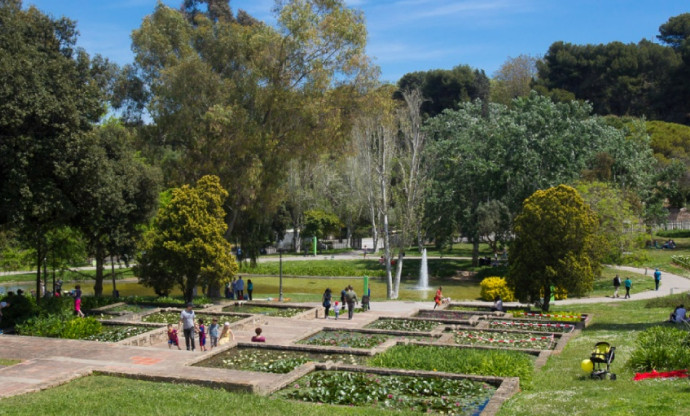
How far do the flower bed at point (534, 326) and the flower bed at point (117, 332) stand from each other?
12005 millimetres

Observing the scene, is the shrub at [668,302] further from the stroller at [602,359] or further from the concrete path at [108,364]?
the concrete path at [108,364]

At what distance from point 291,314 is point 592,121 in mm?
28288

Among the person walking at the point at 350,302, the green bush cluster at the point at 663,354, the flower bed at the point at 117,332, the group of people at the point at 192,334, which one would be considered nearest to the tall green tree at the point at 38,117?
the flower bed at the point at 117,332

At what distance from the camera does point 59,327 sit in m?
20.3

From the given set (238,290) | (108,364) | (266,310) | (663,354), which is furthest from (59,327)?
(663,354)

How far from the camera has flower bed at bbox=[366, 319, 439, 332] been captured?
76.9 ft

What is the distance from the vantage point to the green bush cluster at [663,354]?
13797mm

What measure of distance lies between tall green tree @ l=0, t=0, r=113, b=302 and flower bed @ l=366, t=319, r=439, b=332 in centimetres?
1130

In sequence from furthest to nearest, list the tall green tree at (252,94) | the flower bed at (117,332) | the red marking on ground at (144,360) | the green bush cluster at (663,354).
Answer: the tall green tree at (252,94)
the flower bed at (117,332)
the red marking on ground at (144,360)
the green bush cluster at (663,354)

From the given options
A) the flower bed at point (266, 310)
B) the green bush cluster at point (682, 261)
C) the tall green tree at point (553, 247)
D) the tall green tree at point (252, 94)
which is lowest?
the flower bed at point (266, 310)

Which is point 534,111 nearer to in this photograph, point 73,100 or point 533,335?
point 533,335

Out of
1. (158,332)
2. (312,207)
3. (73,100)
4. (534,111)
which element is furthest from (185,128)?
(312,207)

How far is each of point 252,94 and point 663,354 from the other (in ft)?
74.3

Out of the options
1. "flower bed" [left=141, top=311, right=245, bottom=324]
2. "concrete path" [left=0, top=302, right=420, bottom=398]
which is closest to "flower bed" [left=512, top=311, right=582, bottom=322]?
"concrete path" [left=0, top=302, right=420, bottom=398]
